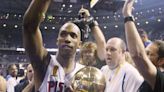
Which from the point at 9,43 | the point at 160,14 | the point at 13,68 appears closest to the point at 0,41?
the point at 9,43

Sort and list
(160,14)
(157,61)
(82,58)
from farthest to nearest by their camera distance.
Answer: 1. (160,14)
2. (82,58)
3. (157,61)

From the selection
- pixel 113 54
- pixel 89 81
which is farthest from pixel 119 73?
pixel 89 81

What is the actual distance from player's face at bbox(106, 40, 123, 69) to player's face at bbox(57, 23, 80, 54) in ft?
4.09

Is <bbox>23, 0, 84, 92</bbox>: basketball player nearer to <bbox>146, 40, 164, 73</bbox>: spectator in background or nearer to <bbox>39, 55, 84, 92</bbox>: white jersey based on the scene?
<bbox>39, 55, 84, 92</bbox>: white jersey

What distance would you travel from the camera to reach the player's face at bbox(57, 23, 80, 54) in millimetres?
2146

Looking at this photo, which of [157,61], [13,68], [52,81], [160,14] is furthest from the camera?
[160,14]

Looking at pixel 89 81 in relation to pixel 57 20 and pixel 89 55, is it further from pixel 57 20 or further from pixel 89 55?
pixel 57 20

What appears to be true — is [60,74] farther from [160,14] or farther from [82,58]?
[160,14]

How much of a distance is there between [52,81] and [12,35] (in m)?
21.6

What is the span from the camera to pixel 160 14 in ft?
67.3

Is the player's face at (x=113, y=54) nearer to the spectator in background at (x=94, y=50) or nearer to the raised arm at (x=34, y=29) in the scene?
the spectator in background at (x=94, y=50)

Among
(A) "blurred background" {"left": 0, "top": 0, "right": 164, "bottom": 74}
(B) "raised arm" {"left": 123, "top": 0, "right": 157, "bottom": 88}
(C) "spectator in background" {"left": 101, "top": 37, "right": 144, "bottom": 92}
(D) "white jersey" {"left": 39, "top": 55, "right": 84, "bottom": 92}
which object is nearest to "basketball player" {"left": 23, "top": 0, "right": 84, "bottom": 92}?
(D) "white jersey" {"left": 39, "top": 55, "right": 84, "bottom": 92}

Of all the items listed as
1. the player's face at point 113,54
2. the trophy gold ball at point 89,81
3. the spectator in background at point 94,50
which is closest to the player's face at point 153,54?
the player's face at point 113,54

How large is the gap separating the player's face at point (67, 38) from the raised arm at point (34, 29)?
14 centimetres
